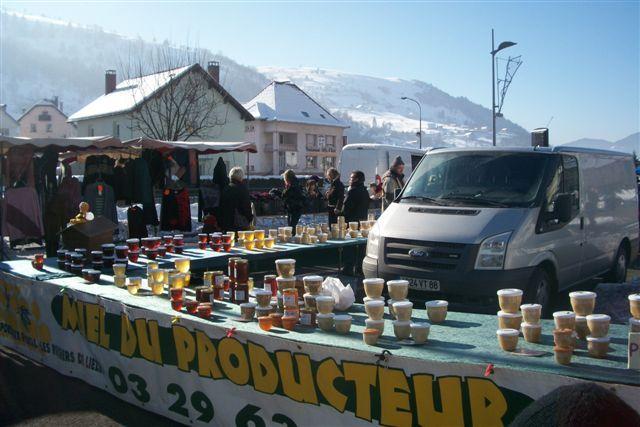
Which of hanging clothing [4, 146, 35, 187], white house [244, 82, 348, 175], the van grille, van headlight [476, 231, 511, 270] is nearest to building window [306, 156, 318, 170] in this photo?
white house [244, 82, 348, 175]

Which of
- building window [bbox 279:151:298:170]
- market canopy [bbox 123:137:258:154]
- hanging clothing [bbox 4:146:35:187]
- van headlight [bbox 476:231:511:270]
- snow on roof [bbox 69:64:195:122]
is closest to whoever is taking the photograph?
van headlight [bbox 476:231:511:270]

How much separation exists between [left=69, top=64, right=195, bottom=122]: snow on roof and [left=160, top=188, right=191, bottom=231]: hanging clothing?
25188mm

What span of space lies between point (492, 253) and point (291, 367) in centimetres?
321

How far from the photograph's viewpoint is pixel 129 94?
4591cm

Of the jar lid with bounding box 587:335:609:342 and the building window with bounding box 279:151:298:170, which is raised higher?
the building window with bounding box 279:151:298:170

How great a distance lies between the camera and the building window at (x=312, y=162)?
61562 mm

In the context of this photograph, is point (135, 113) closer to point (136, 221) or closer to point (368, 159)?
point (368, 159)

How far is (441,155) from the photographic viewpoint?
7.68 metres

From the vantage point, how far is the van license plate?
249 inches

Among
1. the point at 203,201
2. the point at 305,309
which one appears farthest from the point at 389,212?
the point at 203,201

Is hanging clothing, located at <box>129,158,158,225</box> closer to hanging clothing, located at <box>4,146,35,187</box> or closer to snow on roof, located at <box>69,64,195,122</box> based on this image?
hanging clothing, located at <box>4,146,35,187</box>

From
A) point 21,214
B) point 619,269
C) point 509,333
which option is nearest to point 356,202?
point 619,269

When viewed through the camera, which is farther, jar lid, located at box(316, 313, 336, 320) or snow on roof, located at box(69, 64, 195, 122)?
snow on roof, located at box(69, 64, 195, 122)

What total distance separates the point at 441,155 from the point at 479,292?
213cm
